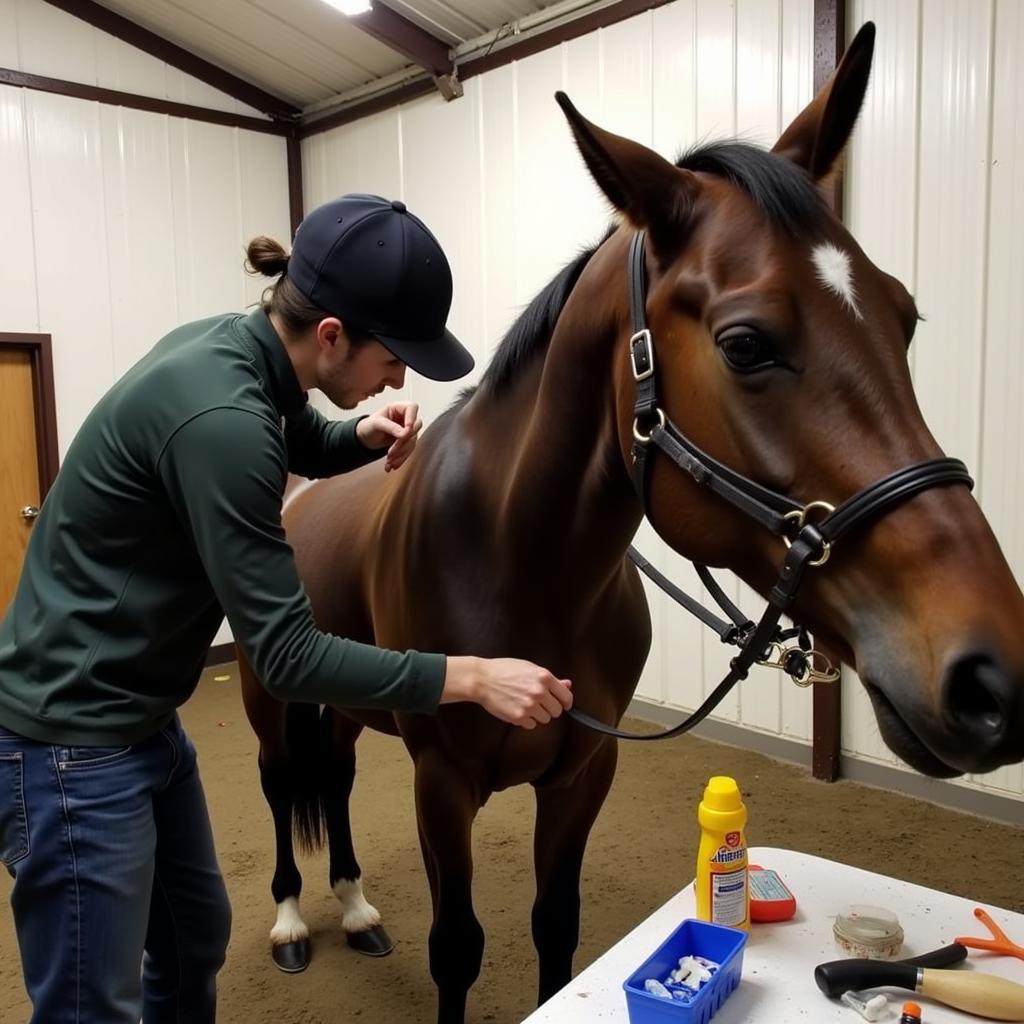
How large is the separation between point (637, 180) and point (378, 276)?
340mm

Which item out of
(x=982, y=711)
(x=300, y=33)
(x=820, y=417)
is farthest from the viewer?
(x=300, y=33)

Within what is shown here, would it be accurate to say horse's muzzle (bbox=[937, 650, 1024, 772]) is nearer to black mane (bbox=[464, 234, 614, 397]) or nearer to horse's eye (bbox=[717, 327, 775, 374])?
horse's eye (bbox=[717, 327, 775, 374])

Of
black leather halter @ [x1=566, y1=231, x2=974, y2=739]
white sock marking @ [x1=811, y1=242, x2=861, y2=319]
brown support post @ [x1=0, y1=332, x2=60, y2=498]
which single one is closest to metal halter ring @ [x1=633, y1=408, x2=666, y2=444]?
black leather halter @ [x1=566, y1=231, x2=974, y2=739]

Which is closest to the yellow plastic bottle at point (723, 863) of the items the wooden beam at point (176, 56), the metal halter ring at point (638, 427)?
the metal halter ring at point (638, 427)

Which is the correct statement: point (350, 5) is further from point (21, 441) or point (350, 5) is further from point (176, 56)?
point (21, 441)

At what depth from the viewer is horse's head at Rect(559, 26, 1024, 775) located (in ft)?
2.37

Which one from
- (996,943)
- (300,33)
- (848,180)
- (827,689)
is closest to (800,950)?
(996,943)

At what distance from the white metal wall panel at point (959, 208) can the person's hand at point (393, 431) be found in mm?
2031

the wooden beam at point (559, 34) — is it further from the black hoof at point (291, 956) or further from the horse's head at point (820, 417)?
the black hoof at point (291, 956)

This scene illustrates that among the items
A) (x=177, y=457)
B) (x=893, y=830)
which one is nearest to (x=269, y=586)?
(x=177, y=457)

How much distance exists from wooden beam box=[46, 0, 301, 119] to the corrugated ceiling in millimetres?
36

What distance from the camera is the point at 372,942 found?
2246 mm

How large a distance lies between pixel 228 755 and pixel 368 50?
12.1 feet

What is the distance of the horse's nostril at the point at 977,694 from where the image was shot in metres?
0.69
